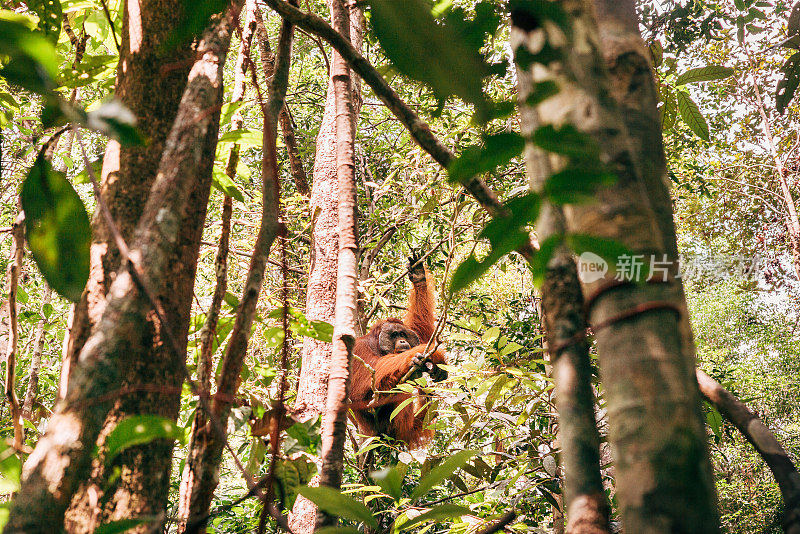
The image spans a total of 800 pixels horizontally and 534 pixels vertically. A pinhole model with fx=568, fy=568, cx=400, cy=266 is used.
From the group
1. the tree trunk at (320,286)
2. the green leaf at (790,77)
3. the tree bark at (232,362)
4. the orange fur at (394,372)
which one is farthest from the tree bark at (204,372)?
the orange fur at (394,372)

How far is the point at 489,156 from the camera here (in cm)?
43

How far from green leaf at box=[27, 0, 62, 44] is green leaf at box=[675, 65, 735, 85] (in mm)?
1136

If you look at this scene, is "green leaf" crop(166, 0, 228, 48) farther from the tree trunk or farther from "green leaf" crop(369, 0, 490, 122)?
the tree trunk

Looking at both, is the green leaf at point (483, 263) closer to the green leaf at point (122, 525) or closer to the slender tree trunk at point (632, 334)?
the slender tree trunk at point (632, 334)

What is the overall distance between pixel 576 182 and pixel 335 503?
1.46 ft

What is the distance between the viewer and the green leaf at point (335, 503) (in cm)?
63

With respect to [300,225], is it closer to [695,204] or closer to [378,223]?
[378,223]

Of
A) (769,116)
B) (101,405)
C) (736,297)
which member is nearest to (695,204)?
(769,116)

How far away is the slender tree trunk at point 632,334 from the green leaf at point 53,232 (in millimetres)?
546

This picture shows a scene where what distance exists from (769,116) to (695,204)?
114cm

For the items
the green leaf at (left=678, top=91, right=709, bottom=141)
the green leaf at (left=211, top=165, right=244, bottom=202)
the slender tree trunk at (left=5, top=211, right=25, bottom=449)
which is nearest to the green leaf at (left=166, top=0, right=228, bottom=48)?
the green leaf at (left=211, top=165, right=244, bottom=202)

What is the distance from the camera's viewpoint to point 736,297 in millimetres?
9859

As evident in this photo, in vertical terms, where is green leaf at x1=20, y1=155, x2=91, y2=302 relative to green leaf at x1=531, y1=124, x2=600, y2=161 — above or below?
above

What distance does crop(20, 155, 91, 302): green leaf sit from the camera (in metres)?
0.67
